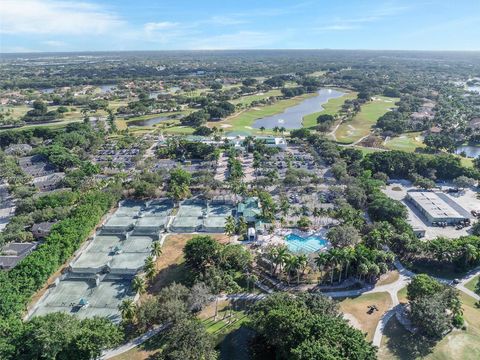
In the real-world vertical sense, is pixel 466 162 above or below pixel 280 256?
below

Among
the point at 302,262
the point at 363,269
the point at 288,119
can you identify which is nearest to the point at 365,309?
the point at 363,269

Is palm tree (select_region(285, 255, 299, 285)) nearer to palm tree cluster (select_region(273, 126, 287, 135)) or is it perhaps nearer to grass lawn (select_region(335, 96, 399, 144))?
grass lawn (select_region(335, 96, 399, 144))

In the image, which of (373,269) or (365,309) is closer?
(365,309)

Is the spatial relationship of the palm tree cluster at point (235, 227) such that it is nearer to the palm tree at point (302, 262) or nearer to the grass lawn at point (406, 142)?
the palm tree at point (302, 262)

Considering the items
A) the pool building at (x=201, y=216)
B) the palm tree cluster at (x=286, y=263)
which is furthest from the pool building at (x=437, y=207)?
the pool building at (x=201, y=216)

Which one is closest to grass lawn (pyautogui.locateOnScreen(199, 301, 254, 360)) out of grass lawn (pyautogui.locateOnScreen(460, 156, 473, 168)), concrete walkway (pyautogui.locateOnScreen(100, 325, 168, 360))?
concrete walkway (pyautogui.locateOnScreen(100, 325, 168, 360))

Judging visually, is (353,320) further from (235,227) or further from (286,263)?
(235,227)
